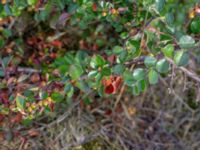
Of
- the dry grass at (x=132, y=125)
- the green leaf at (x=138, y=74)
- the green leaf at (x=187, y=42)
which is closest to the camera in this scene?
the green leaf at (x=187, y=42)

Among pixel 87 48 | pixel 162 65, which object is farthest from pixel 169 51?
pixel 87 48

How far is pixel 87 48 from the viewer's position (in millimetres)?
1790

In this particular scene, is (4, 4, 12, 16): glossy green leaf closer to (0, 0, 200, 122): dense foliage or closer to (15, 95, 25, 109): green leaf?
(0, 0, 200, 122): dense foliage

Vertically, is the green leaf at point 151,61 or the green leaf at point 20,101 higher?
the green leaf at point 151,61

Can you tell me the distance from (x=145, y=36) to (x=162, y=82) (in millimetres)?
547

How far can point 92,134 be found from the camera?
67.0 inches

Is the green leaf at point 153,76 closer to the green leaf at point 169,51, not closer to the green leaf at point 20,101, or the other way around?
the green leaf at point 169,51

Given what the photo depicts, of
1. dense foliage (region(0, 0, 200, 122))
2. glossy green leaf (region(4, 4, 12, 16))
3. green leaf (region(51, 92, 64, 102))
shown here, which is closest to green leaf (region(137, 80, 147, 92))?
dense foliage (region(0, 0, 200, 122))

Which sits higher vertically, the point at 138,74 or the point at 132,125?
the point at 138,74

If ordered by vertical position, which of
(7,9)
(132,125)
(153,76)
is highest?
(7,9)

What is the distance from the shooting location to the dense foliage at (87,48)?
1127 millimetres

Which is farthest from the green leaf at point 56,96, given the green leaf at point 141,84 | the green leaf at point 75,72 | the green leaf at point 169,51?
the green leaf at point 169,51

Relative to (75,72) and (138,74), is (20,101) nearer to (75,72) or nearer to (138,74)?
(75,72)

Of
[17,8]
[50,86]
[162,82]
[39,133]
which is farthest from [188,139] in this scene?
[17,8]
